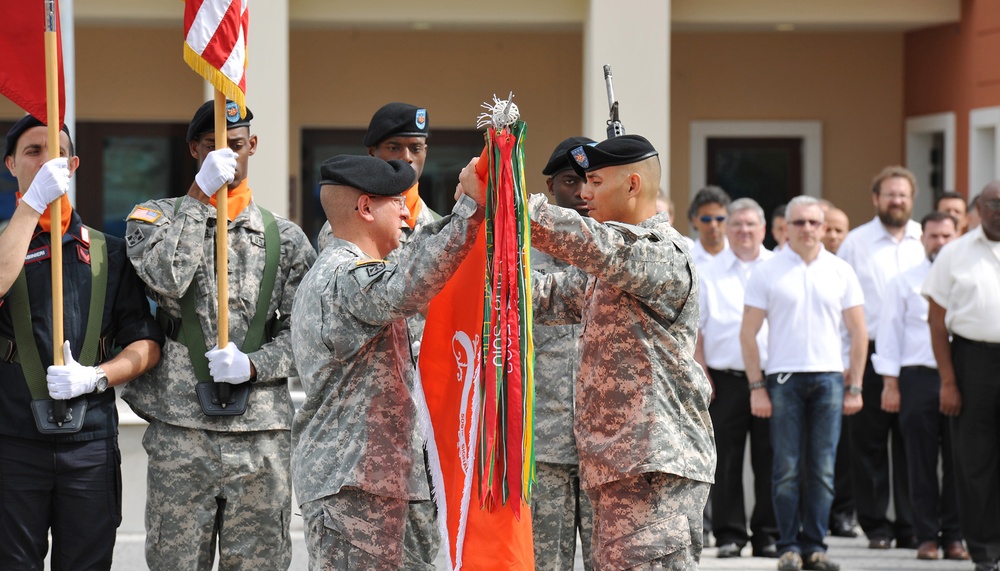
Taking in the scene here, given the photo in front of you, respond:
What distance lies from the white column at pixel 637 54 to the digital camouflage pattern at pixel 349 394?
6.22m

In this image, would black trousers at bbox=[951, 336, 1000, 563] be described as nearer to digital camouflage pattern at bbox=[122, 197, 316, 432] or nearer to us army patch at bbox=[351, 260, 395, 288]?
digital camouflage pattern at bbox=[122, 197, 316, 432]

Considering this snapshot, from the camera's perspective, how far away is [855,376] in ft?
24.5

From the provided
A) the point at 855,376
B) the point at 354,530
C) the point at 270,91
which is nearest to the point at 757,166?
the point at 270,91

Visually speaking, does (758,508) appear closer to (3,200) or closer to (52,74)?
(52,74)

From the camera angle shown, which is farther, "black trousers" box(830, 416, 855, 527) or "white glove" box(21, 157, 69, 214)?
"black trousers" box(830, 416, 855, 527)

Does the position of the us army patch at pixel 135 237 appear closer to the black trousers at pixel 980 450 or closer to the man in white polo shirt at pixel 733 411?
the man in white polo shirt at pixel 733 411

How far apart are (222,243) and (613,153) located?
5.12 ft

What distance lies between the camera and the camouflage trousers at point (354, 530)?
156 inches

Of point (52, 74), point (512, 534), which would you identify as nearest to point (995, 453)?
point (512, 534)

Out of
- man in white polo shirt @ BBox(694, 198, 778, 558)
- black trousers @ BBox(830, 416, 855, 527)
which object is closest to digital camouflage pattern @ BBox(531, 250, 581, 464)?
man in white polo shirt @ BBox(694, 198, 778, 558)

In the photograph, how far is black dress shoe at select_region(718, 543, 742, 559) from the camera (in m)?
7.59

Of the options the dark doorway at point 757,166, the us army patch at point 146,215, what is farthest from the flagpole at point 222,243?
the dark doorway at point 757,166

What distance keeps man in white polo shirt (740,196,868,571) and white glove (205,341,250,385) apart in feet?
11.5

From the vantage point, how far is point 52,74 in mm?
4535
